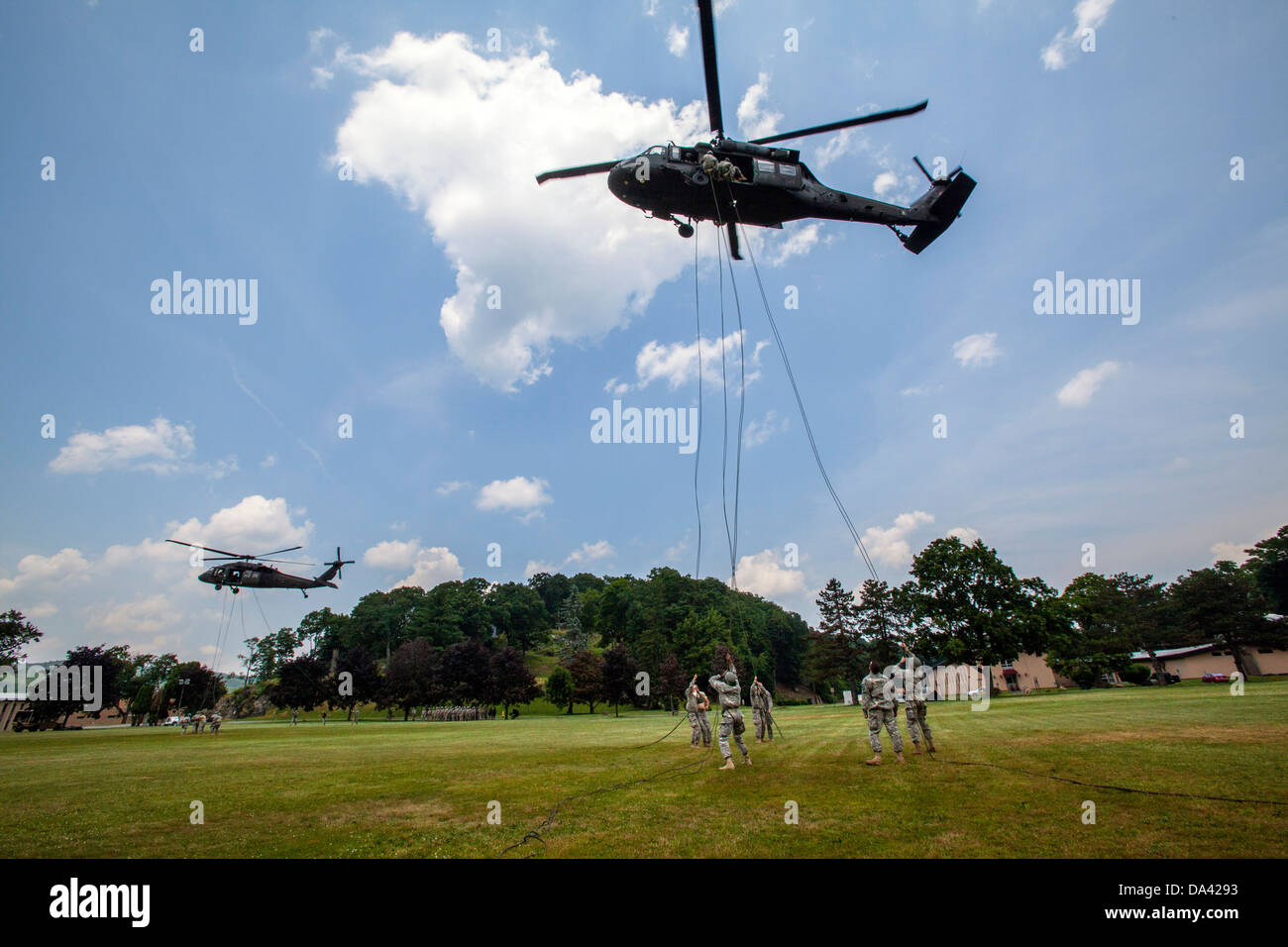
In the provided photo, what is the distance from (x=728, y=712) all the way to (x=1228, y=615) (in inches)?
2645

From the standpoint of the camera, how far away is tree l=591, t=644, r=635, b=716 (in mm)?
55750

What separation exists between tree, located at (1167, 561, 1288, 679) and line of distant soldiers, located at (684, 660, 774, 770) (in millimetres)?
60309

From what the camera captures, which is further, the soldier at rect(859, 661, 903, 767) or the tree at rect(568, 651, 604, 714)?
the tree at rect(568, 651, 604, 714)

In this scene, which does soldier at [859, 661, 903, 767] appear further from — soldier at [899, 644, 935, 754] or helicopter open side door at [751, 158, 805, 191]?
helicopter open side door at [751, 158, 805, 191]

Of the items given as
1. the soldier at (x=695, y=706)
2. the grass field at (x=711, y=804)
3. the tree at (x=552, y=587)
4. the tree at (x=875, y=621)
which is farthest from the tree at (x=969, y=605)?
the tree at (x=552, y=587)

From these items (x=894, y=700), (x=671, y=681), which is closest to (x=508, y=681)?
(x=671, y=681)

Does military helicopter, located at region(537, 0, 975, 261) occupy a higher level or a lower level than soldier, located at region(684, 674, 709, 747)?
higher

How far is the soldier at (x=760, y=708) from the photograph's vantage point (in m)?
17.6

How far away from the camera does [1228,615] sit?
5294 cm

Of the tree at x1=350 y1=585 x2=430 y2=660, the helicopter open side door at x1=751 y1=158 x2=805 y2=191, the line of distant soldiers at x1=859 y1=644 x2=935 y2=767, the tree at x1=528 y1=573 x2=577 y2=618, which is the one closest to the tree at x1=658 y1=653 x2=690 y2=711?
the line of distant soldiers at x1=859 y1=644 x2=935 y2=767

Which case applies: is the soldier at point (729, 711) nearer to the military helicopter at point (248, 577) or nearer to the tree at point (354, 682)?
the military helicopter at point (248, 577)
